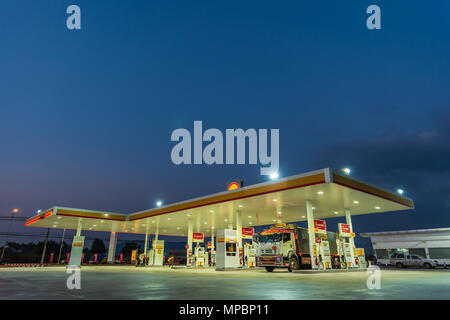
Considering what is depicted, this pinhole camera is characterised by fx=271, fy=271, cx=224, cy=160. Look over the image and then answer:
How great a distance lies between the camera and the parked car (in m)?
26.4

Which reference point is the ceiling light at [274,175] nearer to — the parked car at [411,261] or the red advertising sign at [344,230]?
the red advertising sign at [344,230]

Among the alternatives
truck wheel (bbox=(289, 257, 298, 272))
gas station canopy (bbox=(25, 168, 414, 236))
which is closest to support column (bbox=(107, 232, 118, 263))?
gas station canopy (bbox=(25, 168, 414, 236))

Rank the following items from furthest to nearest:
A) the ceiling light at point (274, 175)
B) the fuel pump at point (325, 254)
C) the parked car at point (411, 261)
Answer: the parked car at point (411, 261)
the fuel pump at point (325, 254)
the ceiling light at point (274, 175)

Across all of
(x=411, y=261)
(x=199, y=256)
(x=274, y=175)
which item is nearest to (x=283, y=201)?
(x=274, y=175)

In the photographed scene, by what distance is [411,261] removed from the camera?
27.3 metres

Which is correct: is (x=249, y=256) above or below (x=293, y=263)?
above

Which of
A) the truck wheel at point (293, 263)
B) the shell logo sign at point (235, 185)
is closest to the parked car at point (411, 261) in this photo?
→ the truck wheel at point (293, 263)

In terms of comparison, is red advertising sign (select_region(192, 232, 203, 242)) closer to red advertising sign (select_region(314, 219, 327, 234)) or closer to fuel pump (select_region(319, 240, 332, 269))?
fuel pump (select_region(319, 240, 332, 269))

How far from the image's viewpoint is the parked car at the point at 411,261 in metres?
26.4

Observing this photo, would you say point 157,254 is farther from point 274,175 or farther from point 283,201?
point 274,175

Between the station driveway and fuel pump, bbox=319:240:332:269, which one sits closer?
the station driveway

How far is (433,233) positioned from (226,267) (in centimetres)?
2469

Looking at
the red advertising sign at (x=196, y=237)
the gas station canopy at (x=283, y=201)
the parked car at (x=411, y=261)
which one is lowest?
the parked car at (x=411, y=261)
